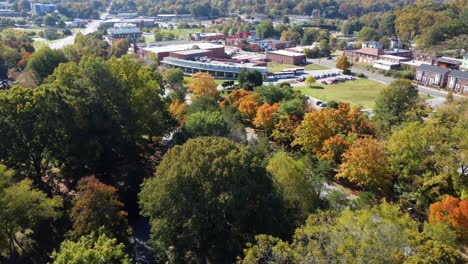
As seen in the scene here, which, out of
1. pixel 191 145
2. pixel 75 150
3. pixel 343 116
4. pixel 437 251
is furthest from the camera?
pixel 343 116

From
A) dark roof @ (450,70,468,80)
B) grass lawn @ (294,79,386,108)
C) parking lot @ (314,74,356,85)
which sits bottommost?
grass lawn @ (294,79,386,108)

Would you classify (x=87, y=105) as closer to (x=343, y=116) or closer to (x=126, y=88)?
(x=126, y=88)

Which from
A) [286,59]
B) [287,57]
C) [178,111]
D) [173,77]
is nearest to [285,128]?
[178,111]

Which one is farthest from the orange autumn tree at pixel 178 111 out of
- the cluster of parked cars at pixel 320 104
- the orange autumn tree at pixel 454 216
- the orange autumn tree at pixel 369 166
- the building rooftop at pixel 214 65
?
the building rooftop at pixel 214 65

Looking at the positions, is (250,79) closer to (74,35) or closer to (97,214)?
(97,214)

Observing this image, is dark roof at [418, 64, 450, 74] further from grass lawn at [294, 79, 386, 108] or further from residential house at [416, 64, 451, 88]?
grass lawn at [294, 79, 386, 108]

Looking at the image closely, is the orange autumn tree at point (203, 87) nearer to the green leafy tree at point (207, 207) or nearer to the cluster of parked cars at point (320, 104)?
the cluster of parked cars at point (320, 104)

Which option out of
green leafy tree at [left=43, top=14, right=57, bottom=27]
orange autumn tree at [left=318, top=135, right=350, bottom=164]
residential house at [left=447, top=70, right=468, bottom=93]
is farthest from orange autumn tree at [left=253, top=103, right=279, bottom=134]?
green leafy tree at [left=43, top=14, right=57, bottom=27]

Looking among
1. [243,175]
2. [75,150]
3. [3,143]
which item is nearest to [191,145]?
[243,175]
